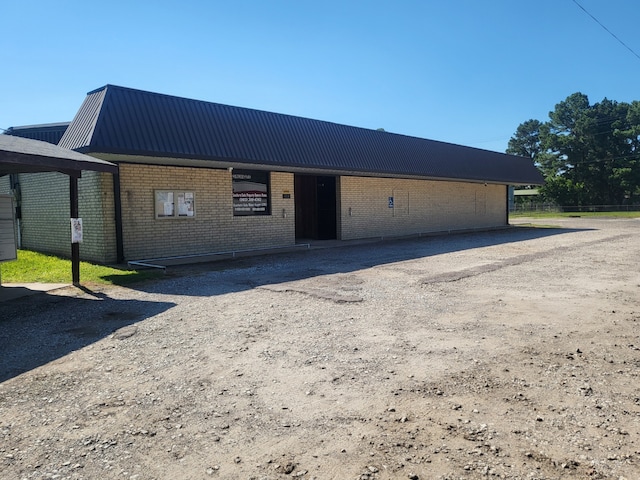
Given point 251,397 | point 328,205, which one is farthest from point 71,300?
point 328,205

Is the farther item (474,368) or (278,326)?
(278,326)

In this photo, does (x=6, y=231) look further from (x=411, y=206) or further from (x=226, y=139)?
(x=411, y=206)

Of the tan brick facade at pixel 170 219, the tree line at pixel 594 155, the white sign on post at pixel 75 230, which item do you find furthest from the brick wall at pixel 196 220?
the tree line at pixel 594 155

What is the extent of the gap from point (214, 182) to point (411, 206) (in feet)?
39.0

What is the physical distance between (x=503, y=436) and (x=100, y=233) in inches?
481

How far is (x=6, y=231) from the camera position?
399 inches

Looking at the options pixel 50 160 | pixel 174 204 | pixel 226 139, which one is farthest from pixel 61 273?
pixel 226 139

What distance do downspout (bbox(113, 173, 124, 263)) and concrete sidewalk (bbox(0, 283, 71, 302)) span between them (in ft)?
9.64

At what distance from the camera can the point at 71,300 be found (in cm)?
841

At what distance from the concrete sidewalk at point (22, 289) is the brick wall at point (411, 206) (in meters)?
12.5

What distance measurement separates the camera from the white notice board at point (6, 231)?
9969mm

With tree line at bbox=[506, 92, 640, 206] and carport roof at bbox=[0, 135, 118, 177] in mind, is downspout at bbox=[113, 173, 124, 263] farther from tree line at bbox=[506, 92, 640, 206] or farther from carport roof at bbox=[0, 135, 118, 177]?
tree line at bbox=[506, 92, 640, 206]

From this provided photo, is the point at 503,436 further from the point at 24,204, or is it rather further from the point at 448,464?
the point at 24,204

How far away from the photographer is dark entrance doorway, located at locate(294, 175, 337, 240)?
21016 millimetres
